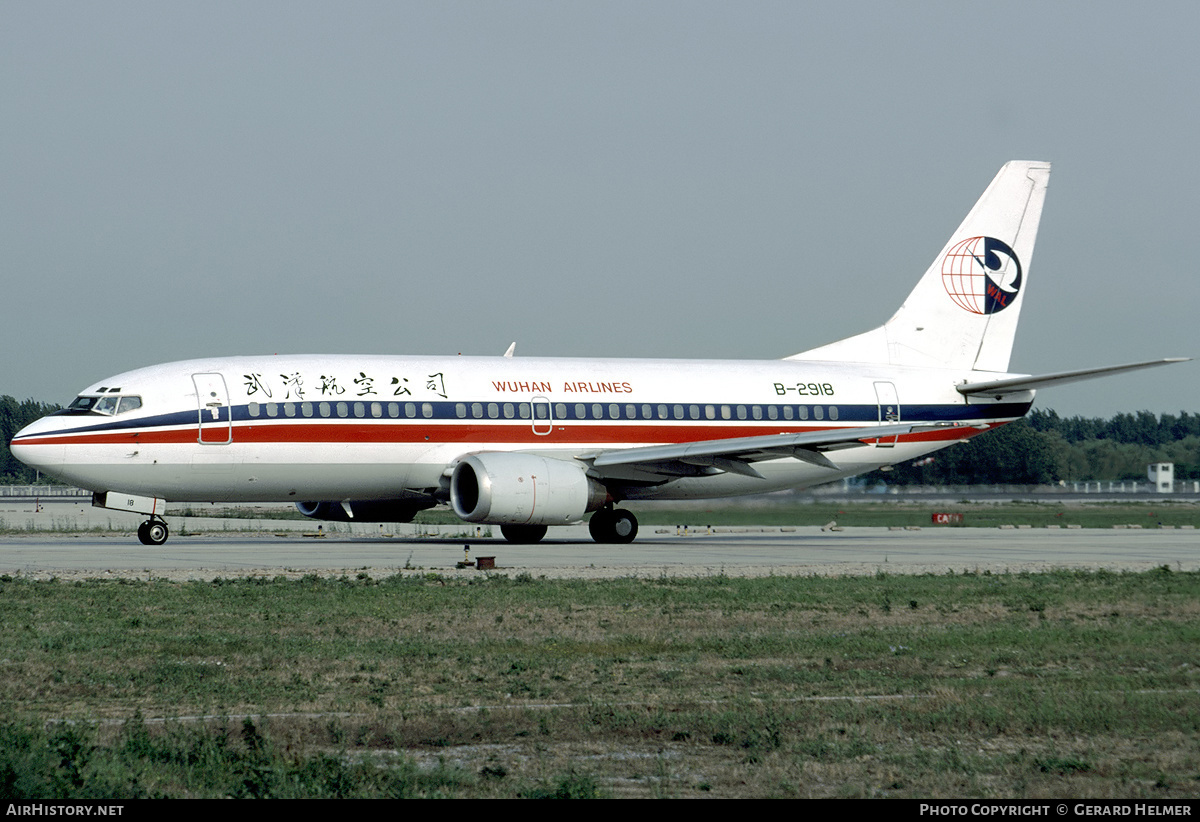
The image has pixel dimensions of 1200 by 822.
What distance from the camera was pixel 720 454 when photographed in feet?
99.9

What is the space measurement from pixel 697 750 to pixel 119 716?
13.6ft

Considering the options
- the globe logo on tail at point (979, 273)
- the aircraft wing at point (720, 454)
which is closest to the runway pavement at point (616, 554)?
the aircraft wing at point (720, 454)

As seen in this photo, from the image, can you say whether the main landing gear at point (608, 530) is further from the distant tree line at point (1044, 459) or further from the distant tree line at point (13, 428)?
the distant tree line at point (13, 428)

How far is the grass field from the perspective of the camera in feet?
24.3

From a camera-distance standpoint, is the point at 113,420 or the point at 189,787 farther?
the point at 113,420

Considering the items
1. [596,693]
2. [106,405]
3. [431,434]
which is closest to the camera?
[596,693]

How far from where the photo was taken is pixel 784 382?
1366 inches

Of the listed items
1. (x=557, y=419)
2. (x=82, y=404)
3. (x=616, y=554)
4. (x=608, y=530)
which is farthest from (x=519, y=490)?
(x=82, y=404)

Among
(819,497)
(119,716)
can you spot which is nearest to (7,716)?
(119,716)

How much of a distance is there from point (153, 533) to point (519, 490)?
8.45 meters

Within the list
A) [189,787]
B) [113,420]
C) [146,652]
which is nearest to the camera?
[189,787]

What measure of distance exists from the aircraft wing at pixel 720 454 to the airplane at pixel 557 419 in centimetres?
6

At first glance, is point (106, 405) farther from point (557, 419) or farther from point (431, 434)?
point (557, 419)

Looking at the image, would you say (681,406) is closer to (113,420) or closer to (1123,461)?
(113,420)
